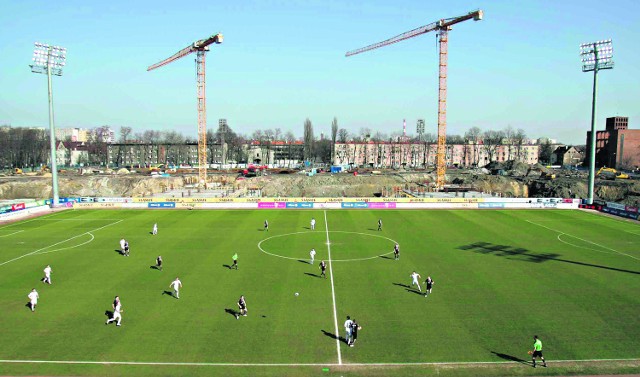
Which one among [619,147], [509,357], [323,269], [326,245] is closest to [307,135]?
[619,147]

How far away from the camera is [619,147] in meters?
158

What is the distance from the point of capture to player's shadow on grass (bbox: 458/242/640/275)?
121ft

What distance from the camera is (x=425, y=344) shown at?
22.0 m

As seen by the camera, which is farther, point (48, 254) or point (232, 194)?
point (232, 194)

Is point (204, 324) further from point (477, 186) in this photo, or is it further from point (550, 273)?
point (477, 186)

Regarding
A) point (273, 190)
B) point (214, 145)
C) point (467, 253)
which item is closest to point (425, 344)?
point (467, 253)

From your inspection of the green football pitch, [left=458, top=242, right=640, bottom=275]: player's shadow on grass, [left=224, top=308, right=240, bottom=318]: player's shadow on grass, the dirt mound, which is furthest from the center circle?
the dirt mound

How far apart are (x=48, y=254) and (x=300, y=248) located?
73.3ft

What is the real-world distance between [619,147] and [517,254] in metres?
148

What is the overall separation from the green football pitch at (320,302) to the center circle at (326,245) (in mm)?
201

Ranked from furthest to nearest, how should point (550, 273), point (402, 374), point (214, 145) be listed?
1. point (214, 145)
2. point (550, 273)
3. point (402, 374)

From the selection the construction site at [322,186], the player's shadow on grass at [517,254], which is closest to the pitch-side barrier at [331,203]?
the construction site at [322,186]

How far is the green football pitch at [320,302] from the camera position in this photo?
20.5 metres

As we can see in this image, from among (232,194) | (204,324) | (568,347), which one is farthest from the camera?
(232,194)
